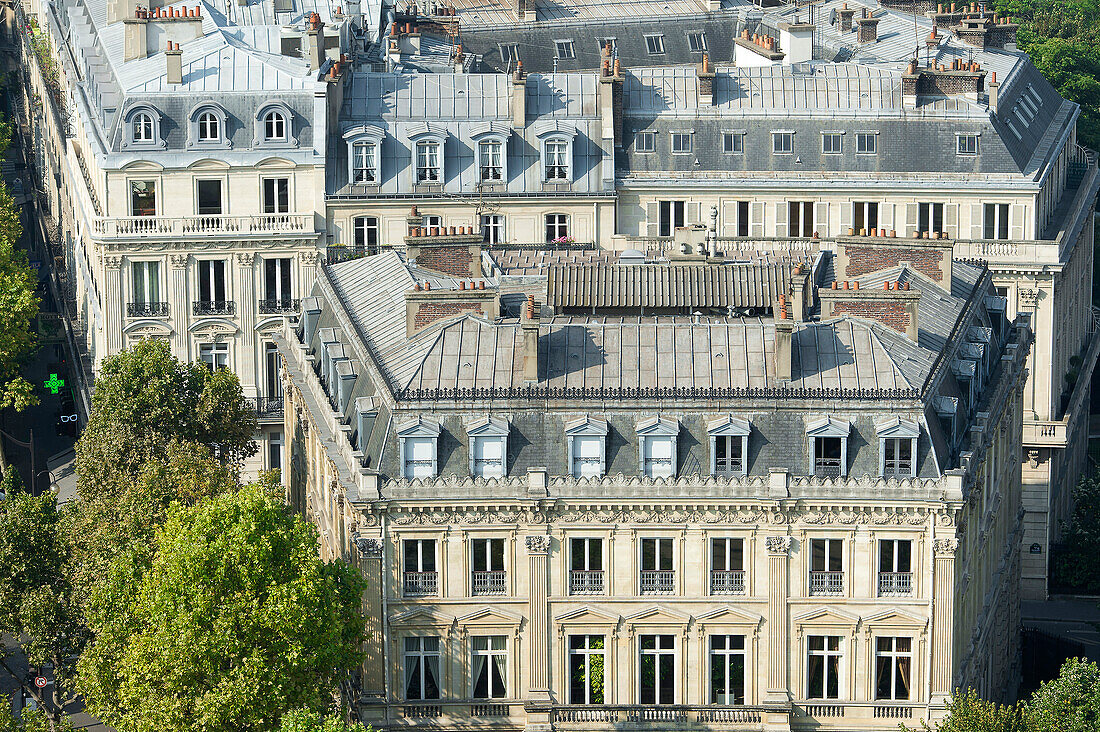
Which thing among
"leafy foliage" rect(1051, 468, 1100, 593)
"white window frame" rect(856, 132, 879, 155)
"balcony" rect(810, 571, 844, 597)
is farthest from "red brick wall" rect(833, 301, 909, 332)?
"leafy foliage" rect(1051, 468, 1100, 593)

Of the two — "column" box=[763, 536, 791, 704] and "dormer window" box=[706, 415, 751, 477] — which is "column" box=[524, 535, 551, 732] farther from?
"column" box=[763, 536, 791, 704]

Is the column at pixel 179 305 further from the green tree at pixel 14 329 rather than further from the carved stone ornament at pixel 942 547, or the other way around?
the carved stone ornament at pixel 942 547

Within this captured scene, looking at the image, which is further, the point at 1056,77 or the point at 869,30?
the point at 1056,77

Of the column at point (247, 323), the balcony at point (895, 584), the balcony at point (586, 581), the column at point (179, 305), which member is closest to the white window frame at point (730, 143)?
the column at point (247, 323)

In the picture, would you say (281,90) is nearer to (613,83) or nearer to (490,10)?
(613,83)

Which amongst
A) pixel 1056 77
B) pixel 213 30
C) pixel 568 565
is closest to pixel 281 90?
pixel 213 30

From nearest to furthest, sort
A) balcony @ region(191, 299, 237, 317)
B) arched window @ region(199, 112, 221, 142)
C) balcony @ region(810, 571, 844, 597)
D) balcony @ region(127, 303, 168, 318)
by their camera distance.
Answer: balcony @ region(810, 571, 844, 597), arched window @ region(199, 112, 221, 142), balcony @ region(127, 303, 168, 318), balcony @ region(191, 299, 237, 317)
